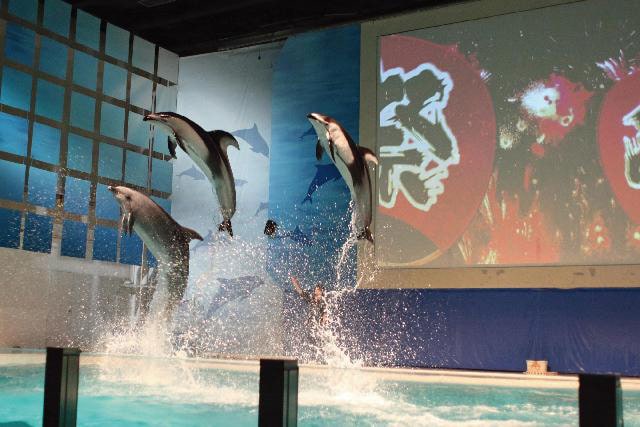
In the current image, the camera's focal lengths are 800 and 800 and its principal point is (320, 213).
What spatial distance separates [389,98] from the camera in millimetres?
9852

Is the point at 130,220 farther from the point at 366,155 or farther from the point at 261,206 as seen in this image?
the point at 261,206

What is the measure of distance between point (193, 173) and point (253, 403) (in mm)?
8507

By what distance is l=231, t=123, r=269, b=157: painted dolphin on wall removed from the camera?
10970mm

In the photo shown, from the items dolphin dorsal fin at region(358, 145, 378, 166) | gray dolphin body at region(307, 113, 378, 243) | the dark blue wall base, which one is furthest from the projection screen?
→ dolphin dorsal fin at region(358, 145, 378, 166)

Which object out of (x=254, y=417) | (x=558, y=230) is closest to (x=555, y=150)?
(x=558, y=230)

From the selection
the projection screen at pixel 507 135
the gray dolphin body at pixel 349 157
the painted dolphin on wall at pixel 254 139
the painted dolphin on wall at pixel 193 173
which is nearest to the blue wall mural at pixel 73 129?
the painted dolphin on wall at pixel 193 173

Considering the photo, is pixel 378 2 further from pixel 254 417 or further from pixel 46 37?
pixel 254 417

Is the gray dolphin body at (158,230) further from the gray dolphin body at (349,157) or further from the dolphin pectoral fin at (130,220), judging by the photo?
the gray dolphin body at (349,157)

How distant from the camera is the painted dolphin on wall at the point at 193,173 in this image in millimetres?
11516

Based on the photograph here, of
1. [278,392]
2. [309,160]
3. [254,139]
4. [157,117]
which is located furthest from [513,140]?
[278,392]

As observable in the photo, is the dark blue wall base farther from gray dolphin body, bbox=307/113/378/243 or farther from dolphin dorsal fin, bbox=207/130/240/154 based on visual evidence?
dolphin dorsal fin, bbox=207/130/240/154

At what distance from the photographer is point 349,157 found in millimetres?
6297

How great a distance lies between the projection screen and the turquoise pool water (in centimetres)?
383

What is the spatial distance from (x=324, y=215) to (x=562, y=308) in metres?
3.14
